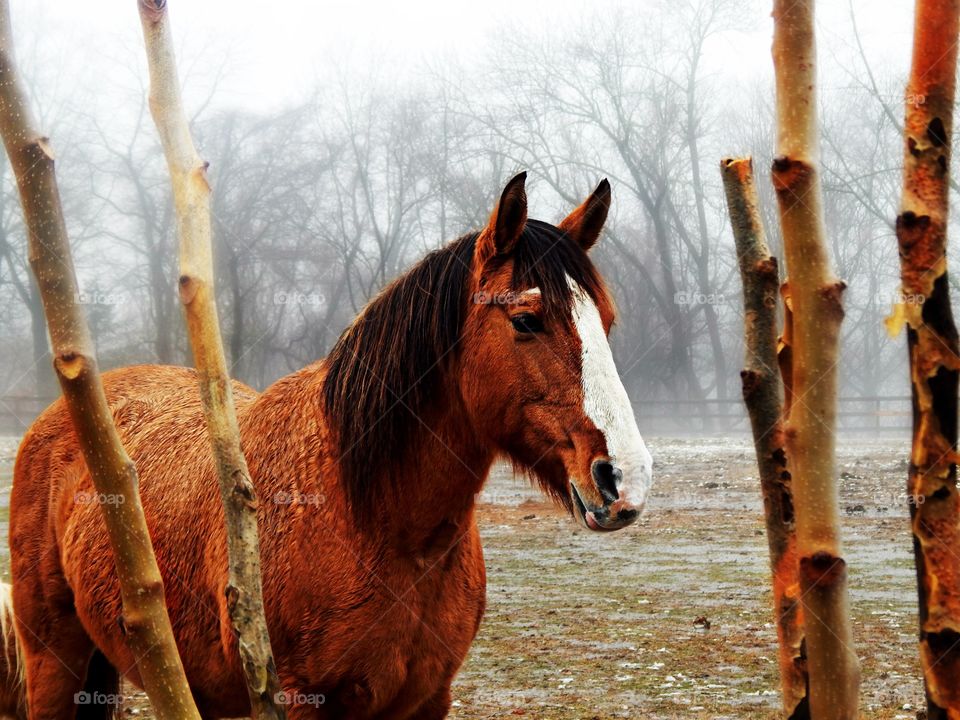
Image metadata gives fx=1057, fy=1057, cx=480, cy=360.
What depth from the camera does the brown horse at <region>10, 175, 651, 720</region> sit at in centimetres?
312

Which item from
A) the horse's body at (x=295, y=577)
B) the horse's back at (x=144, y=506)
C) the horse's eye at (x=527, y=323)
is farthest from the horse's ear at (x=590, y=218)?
the horse's back at (x=144, y=506)

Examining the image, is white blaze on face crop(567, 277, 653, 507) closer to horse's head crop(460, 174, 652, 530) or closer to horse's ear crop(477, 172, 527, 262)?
horse's head crop(460, 174, 652, 530)

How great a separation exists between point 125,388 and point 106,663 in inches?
52.4

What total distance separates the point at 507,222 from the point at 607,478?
938 mm

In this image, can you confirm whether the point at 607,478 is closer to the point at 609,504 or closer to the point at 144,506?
the point at 609,504

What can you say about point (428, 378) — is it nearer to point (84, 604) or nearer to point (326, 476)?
point (326, 476)

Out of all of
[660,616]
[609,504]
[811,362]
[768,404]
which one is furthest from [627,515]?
[660,616]

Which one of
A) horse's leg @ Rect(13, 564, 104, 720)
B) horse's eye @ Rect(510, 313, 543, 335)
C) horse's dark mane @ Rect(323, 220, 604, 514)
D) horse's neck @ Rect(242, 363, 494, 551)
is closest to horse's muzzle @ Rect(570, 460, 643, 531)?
horse's eye @ Rect(510, 313, 543, 335)

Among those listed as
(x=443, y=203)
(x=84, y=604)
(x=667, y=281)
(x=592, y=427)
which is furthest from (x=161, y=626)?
(x=667, y=281)

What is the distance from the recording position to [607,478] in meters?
2.89

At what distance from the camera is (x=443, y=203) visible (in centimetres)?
2569

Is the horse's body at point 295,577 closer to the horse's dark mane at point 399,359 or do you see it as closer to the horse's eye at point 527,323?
the horse's dark mane at point 399,359

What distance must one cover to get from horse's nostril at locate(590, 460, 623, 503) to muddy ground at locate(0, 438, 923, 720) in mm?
3235

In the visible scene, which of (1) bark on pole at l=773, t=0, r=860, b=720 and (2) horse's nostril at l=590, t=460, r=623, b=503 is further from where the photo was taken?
(2) horse's nostril at l=590, t=460, r=623, b=503
